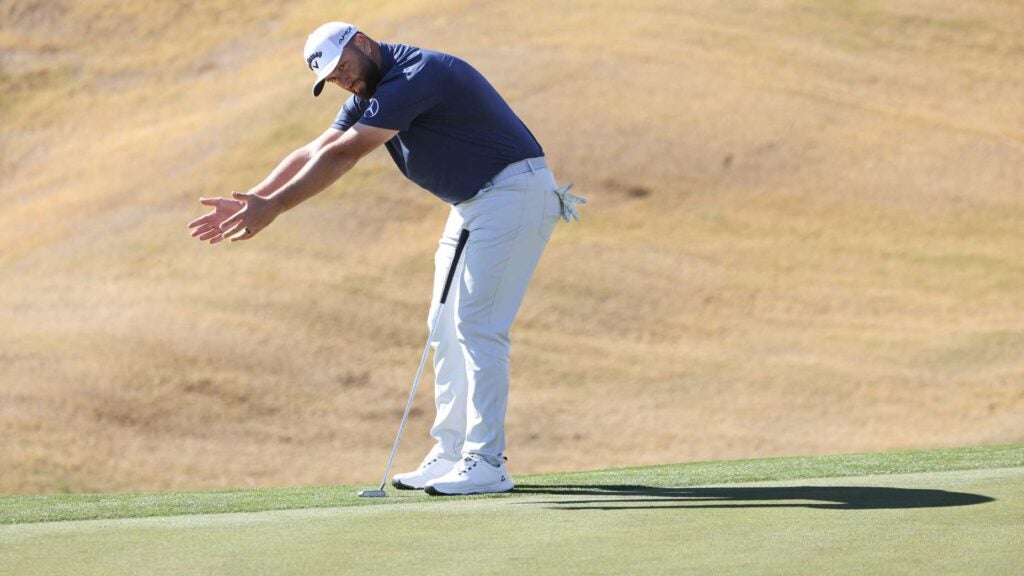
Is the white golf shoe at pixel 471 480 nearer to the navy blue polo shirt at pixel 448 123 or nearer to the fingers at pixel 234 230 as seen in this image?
the navy blue polo shirt at pixel 448 123

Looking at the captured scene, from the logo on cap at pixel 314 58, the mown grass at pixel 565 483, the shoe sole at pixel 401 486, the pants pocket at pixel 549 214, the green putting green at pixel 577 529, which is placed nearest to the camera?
the green putting green at pixel 577 529

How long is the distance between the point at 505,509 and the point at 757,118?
21786 mm

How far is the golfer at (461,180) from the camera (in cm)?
536

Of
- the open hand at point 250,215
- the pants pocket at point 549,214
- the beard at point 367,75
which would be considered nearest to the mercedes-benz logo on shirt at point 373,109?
the beard at point 367,75

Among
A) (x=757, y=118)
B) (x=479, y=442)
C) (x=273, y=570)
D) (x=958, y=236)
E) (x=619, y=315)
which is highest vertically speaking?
(x=757, y=118)

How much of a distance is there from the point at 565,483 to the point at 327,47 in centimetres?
190

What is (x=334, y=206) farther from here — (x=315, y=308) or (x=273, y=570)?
(x=273, y=570)

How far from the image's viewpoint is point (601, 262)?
2406cm

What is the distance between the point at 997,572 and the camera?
3496 millimetres

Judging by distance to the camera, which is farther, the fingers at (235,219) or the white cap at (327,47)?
the white cap at (327,47)

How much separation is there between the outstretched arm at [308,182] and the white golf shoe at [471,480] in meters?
1.11

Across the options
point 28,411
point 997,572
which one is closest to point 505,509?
point 997,572

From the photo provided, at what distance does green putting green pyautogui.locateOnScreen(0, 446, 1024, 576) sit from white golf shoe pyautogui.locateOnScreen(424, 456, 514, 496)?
87 mm

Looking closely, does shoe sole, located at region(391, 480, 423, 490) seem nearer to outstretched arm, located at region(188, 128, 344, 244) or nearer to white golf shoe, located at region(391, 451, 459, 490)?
white golf shoe, located at region(391, 451, 459, 490)
